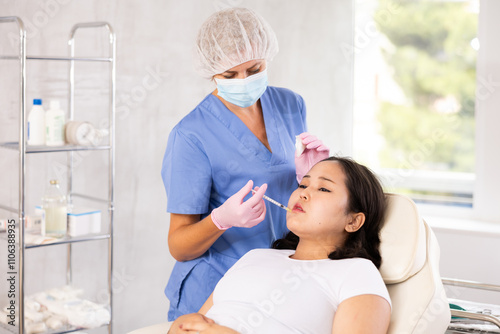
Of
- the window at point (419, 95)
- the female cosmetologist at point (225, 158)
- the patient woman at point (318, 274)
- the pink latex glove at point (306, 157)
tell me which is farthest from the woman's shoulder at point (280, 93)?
the window at point (419, 95)

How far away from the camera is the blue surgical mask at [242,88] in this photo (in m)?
1.60

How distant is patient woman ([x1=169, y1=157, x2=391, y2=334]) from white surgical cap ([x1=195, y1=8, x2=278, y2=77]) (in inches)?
15.0

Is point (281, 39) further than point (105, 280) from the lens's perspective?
Yes

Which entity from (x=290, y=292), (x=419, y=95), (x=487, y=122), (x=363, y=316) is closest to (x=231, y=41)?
(x=290, y=292)

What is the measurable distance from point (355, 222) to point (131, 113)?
4.13ft

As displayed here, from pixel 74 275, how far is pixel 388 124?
2.06 metres

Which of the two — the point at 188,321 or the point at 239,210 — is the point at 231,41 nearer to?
the point at 239,210

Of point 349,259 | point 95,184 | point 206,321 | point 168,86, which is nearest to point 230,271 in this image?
point 206,321

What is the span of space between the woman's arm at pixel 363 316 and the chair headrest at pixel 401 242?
0.14 m

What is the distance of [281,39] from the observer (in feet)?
10.1

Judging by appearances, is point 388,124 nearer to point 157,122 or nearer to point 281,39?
point 281,39

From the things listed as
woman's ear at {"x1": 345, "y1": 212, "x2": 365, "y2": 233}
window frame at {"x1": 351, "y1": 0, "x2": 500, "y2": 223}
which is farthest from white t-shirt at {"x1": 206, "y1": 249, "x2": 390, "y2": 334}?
window frame at {"x1": 351, "y1": 0, "x2": 500, "y2": 223}

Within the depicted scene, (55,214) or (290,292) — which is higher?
(55,214)

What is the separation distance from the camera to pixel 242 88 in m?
1.60
